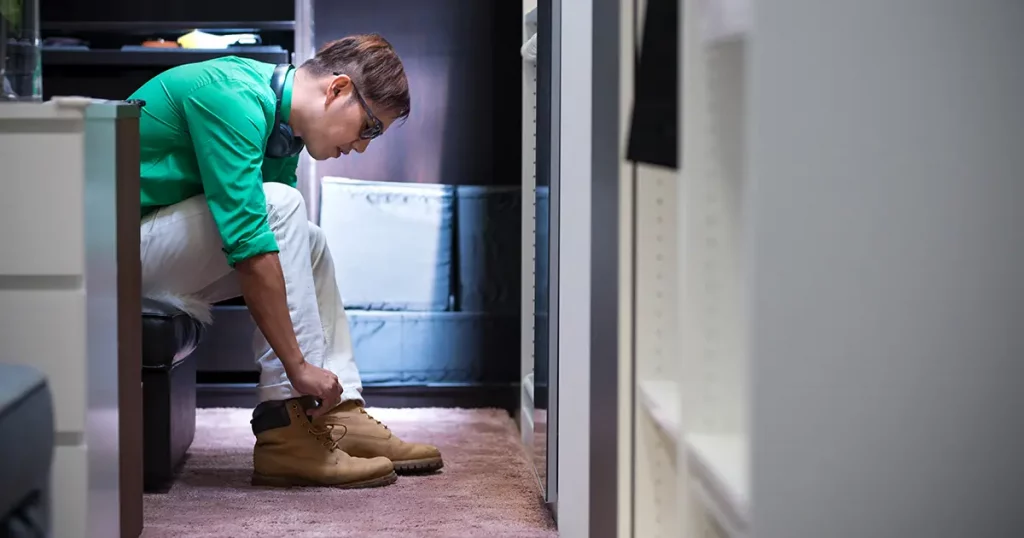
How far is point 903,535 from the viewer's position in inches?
31.4

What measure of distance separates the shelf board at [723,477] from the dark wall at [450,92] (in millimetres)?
1927

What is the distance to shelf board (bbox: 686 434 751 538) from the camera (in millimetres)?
853

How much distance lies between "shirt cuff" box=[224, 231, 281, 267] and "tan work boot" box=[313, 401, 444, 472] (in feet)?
1.13

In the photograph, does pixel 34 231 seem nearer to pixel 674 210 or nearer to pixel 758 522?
pixel 674 210

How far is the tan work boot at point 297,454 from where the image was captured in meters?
1.95

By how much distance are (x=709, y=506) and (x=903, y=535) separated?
0.20 m

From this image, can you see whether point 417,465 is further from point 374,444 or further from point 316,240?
point 316,240

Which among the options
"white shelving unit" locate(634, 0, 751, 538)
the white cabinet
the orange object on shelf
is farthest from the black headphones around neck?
"white shelving unit" locate(634, 0, 751, 538)

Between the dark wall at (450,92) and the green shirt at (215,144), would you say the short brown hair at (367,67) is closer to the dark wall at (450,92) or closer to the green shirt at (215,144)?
the green shirt at (215,144)

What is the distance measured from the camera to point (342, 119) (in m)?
2.04

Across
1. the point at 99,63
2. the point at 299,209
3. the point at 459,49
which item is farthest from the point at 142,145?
the point at 459,49

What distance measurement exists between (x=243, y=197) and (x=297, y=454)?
0.46 metres

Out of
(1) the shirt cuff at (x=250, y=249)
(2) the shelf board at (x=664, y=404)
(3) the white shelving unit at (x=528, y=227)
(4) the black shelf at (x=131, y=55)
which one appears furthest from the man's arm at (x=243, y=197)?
(4) the black shelf at (x=131, y=55)

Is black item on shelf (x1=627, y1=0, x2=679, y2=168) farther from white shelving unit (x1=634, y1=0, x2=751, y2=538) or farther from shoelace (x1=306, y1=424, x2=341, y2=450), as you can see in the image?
shoelace (x1=306, y1=424, x2=341, y2=450)
